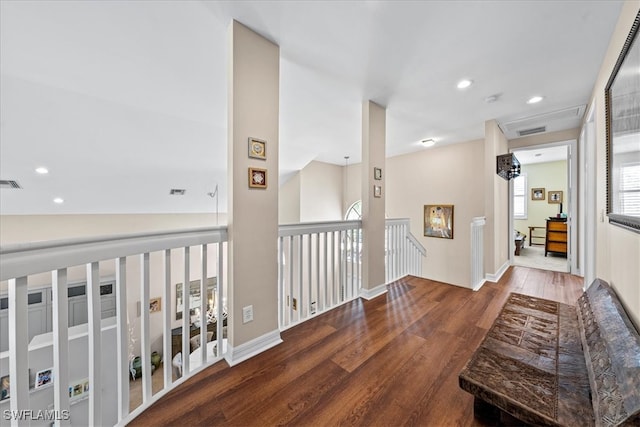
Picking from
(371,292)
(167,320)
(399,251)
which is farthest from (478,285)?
(167,320)

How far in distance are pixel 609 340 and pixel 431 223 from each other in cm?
456

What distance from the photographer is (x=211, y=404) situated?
1.35 metres

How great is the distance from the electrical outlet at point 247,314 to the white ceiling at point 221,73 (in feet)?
6.92

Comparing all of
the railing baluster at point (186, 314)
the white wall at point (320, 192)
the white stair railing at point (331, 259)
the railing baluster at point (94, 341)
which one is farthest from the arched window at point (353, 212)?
the railing baluster at point (94, 341)

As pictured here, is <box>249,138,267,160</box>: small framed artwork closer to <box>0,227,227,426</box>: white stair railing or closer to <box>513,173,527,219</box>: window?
<box>0,227,227,426</box>: white stair railing

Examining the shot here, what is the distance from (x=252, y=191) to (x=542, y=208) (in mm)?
8552

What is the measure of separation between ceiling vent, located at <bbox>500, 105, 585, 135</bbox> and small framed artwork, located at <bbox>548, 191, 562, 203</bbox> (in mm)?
4071

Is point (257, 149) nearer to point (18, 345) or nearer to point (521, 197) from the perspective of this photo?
point (18, 345)

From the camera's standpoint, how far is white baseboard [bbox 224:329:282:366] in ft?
5.57

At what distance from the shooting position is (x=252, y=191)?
1.79m

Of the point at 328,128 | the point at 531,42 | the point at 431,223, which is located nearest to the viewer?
the point at 531,42

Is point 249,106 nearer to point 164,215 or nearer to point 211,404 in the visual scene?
point 211,404

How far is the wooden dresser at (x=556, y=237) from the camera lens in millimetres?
5266

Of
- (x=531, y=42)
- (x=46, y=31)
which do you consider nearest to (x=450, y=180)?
(x=531, y=42)
